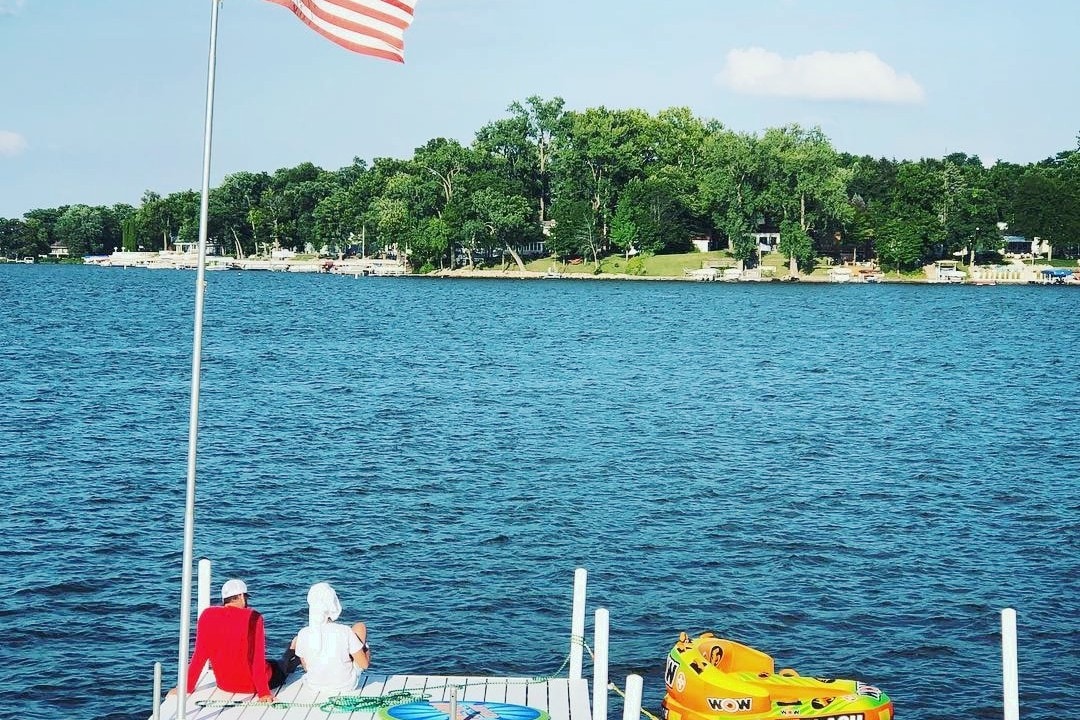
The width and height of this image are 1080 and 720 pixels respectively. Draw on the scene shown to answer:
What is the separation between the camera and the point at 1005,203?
194m

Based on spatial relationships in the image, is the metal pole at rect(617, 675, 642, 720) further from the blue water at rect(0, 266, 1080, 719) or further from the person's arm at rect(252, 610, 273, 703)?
the blue water at rect(0, 266, 1080, 719)

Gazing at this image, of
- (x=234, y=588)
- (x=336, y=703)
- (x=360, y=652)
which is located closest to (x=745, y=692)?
(x=360, y=652)

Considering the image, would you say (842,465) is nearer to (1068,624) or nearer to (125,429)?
(1068,624)

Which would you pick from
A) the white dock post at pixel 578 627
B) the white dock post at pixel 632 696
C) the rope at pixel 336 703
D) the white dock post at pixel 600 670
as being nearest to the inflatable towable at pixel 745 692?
the white dock post at pixel 578 627

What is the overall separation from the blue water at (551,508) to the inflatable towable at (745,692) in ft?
12.5

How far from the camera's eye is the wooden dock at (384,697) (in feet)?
56.2

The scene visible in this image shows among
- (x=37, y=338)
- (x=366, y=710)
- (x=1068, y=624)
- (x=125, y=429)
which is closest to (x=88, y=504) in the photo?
(x=125, y=429)

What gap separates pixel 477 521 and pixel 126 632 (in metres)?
11.9

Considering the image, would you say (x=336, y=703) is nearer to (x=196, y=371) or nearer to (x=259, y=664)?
(x=259, y=664)

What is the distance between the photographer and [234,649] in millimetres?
17234

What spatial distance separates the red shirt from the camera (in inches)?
674

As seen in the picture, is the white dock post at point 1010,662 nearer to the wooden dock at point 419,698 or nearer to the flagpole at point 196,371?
the wooden dock at point 419,698

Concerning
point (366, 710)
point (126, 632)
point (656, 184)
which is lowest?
point (126, 632)

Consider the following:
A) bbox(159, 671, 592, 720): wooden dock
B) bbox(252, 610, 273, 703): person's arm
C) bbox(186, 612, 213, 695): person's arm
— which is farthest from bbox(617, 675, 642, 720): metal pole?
bbox(186, 612, 213, 695): person's arm
